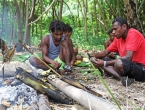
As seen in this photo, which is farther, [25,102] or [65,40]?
[65,40]

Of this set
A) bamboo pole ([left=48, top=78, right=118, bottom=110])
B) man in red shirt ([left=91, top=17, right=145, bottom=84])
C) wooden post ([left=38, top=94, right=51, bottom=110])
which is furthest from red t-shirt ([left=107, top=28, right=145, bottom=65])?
wooden post ([left=38, top=94, right=51, bottom=110])

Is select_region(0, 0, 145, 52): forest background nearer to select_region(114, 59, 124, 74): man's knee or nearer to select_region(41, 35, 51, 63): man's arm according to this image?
select_region(41, 35, 51, 63): man's arm

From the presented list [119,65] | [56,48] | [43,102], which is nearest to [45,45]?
[56,48]

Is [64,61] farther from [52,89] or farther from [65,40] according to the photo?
[52,89]

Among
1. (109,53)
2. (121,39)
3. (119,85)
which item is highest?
(121,39)

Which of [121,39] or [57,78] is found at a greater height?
[121,39]

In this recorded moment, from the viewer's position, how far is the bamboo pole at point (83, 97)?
2.00m

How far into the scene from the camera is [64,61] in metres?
4.45

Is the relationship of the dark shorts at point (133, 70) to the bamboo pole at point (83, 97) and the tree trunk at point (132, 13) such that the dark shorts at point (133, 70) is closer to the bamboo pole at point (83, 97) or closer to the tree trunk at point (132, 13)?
the bamboo pole at point (83, 97)

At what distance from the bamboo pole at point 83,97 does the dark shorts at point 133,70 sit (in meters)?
1.00

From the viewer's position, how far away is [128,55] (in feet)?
11.9

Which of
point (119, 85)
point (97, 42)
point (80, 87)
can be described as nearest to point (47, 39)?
point (119, 85)

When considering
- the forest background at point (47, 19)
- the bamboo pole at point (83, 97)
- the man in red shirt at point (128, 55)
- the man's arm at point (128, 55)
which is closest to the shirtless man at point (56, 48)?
the forest background at point (47, 19)

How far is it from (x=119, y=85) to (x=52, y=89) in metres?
1.14
